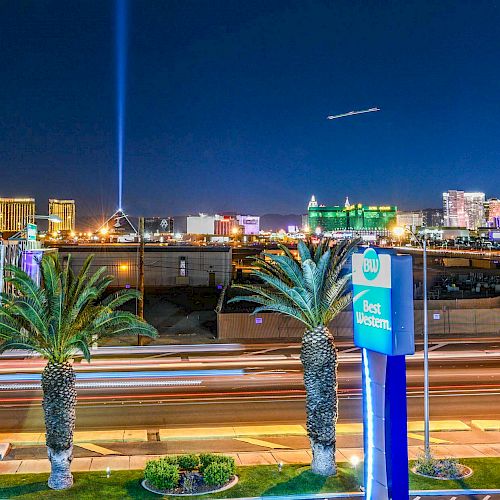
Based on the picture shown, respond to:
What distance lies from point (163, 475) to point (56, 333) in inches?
176

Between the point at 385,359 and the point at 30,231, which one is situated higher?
the point at 30,231

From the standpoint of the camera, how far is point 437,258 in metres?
110

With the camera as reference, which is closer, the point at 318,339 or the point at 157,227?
the point at 318,339

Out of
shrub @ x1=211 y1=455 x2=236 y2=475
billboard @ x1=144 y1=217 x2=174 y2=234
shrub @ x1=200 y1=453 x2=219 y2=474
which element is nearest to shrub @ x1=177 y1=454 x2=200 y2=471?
shrub @ x1=200 y1=453 x2=219 y2=474

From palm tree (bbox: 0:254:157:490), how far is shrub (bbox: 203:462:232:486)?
3.54m

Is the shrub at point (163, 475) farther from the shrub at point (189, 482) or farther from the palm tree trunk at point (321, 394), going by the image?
the palm tree trunk at point (321, 394)

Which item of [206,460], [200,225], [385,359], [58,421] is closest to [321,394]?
[206,460]

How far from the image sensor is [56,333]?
15461 mm

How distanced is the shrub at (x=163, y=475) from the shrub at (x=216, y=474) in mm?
758

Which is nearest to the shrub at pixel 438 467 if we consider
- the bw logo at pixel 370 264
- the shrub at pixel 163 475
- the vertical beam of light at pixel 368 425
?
the vertical beam of light at pixel 368 425

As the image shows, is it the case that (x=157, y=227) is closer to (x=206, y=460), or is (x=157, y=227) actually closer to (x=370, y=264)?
(x=206, y=460)

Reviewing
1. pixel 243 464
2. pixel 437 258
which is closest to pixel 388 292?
pixel 243 464

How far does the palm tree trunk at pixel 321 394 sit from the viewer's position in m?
16.0

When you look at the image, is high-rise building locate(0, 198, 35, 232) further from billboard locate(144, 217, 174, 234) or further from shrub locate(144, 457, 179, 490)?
shrub locate(144, 457, 179, 490)
